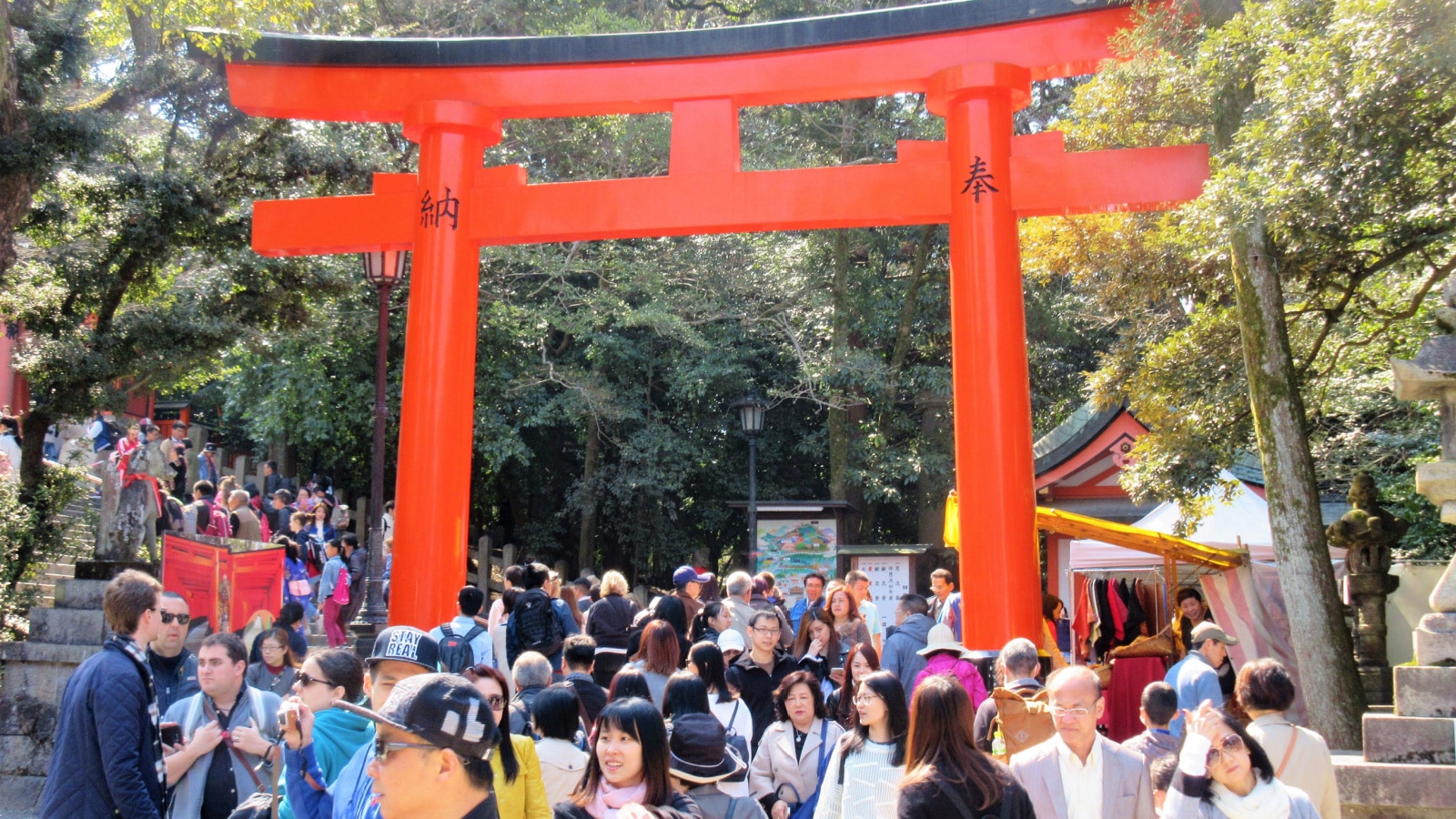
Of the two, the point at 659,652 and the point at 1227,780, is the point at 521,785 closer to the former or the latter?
the point at 1227,780

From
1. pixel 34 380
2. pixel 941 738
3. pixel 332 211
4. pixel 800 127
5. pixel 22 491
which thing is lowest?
pixel 941 738

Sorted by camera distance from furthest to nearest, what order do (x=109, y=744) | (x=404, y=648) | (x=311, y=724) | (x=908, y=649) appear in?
(x=908, y=649)
(x=109, y=744)
(x=404, y=648)
(x=311, y=724)

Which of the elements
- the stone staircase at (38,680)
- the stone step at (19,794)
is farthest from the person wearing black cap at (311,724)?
the stone step at (19,794)

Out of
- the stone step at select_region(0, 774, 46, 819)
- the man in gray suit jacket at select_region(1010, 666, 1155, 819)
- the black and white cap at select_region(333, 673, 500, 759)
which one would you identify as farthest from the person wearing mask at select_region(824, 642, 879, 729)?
the stone step at select_region(0, 774, 46, 819)

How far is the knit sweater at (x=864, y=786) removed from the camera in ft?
12.3

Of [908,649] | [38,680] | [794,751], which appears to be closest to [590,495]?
[38,680]

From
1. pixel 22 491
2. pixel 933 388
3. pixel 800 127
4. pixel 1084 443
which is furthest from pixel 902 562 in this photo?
pixel 22 491

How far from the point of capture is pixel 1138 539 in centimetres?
1036

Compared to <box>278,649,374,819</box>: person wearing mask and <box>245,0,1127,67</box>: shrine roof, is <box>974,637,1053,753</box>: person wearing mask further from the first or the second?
<box>245,0,1127,67</box>: shrine roof

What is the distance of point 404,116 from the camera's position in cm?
893

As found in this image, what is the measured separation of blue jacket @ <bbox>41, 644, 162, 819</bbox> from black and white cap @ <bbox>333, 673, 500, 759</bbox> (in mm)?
1949

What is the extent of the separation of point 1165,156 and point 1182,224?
0.91m

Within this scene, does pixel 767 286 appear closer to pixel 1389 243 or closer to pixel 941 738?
pixel 1389 243

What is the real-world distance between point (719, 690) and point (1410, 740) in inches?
122
